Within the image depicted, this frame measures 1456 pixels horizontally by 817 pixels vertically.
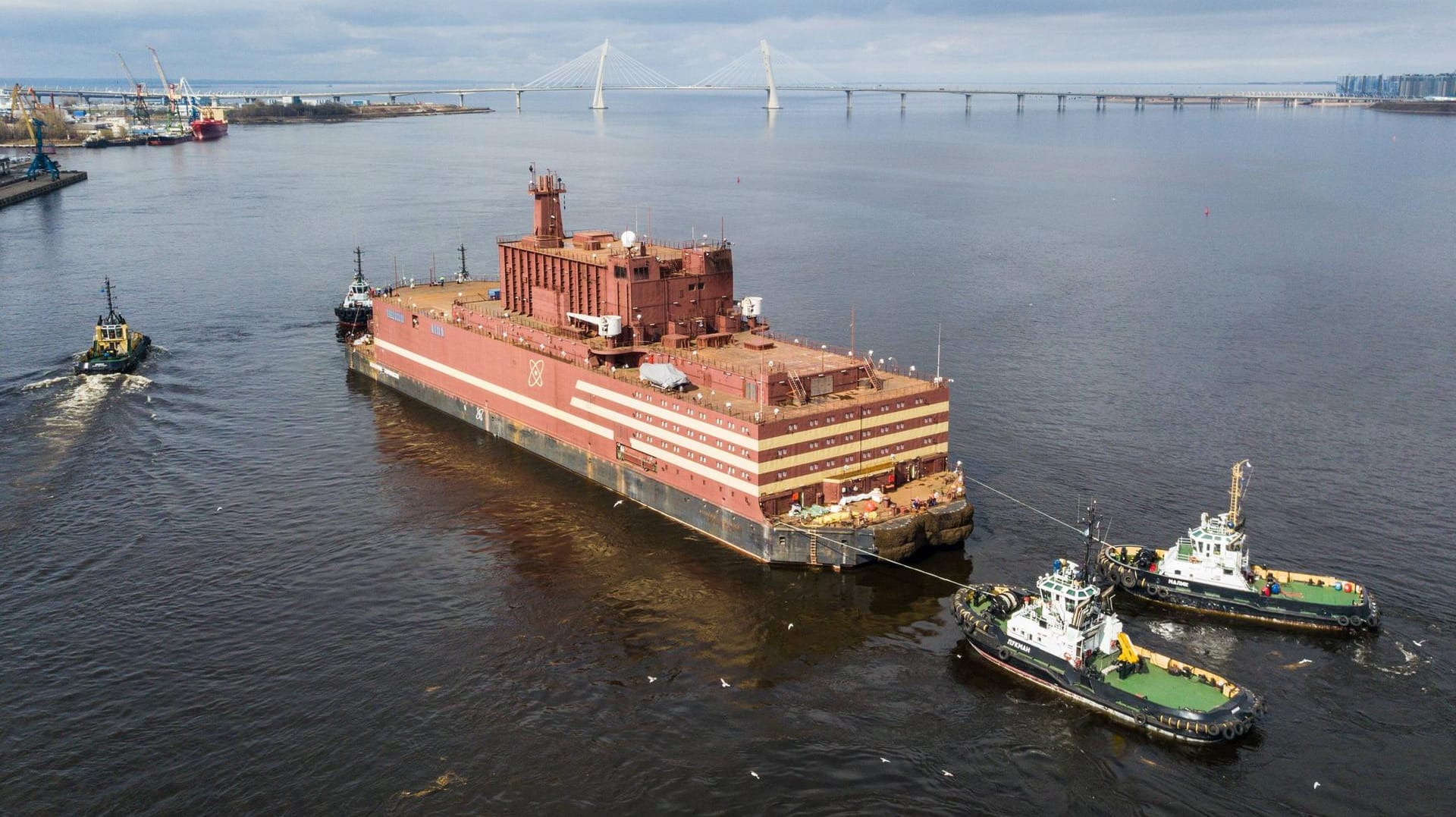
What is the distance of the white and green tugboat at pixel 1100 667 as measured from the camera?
4244 centimetres

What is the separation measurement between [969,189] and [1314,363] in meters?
114

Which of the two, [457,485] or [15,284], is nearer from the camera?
[457,485]

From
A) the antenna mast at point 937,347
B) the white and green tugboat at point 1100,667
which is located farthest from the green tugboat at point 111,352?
the white and green tugboat at point 1100,667

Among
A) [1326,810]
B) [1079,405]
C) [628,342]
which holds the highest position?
[628,342]

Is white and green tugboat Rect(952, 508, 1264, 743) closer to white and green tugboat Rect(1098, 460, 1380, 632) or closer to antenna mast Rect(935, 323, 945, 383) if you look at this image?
white and green tugboat Rect(1098, 460, 1380, 632)

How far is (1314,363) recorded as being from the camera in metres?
89.5

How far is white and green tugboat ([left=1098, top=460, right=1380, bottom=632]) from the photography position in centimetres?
5006

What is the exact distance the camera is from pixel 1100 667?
4581 centimetres

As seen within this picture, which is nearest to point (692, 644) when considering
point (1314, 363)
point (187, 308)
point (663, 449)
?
point (663, 449)

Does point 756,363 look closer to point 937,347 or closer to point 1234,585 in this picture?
point 1234,585

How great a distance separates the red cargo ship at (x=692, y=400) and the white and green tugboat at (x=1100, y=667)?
9.53m

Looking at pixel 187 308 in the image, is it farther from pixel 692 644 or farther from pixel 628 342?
pixel 692 644

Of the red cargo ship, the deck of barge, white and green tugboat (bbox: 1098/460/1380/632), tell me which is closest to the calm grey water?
white and green tugboat (bbox: 1098/460/1380/632)

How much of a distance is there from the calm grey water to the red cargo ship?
2.41m
